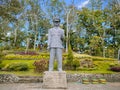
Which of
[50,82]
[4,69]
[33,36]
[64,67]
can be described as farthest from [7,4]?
[33,36]

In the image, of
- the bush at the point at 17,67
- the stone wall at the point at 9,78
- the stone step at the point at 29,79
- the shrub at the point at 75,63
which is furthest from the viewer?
the shrub at the point at 75,63

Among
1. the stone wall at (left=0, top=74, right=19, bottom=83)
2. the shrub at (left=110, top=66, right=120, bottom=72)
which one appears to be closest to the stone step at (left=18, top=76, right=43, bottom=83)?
the stone wall at (left=0, top=74, right=19, bottom=83)

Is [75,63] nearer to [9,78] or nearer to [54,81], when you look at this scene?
[9,78]

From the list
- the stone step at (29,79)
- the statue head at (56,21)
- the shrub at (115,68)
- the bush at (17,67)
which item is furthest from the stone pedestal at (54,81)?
the shrub at (115,68)

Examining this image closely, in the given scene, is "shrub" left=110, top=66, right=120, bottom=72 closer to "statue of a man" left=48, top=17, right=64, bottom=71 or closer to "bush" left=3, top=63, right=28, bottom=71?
"bush" left=3, top=63, right=28, bottom=71

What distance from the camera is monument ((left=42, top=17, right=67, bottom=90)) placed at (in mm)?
10492

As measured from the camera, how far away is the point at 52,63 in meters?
10.8

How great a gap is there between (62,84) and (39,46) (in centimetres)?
3277

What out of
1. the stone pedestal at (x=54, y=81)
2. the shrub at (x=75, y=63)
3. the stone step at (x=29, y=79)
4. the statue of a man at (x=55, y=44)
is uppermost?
the statue of a man at (x=55, y=44)

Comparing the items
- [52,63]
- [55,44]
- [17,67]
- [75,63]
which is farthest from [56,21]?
→ [75,63]

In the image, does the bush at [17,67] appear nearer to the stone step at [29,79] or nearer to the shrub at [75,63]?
the stone step at [29,79]

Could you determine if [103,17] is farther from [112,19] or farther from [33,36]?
[33,36]

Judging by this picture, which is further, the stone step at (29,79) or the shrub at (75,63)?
the shrub at (75,63)

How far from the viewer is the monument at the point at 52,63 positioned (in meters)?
10.5
